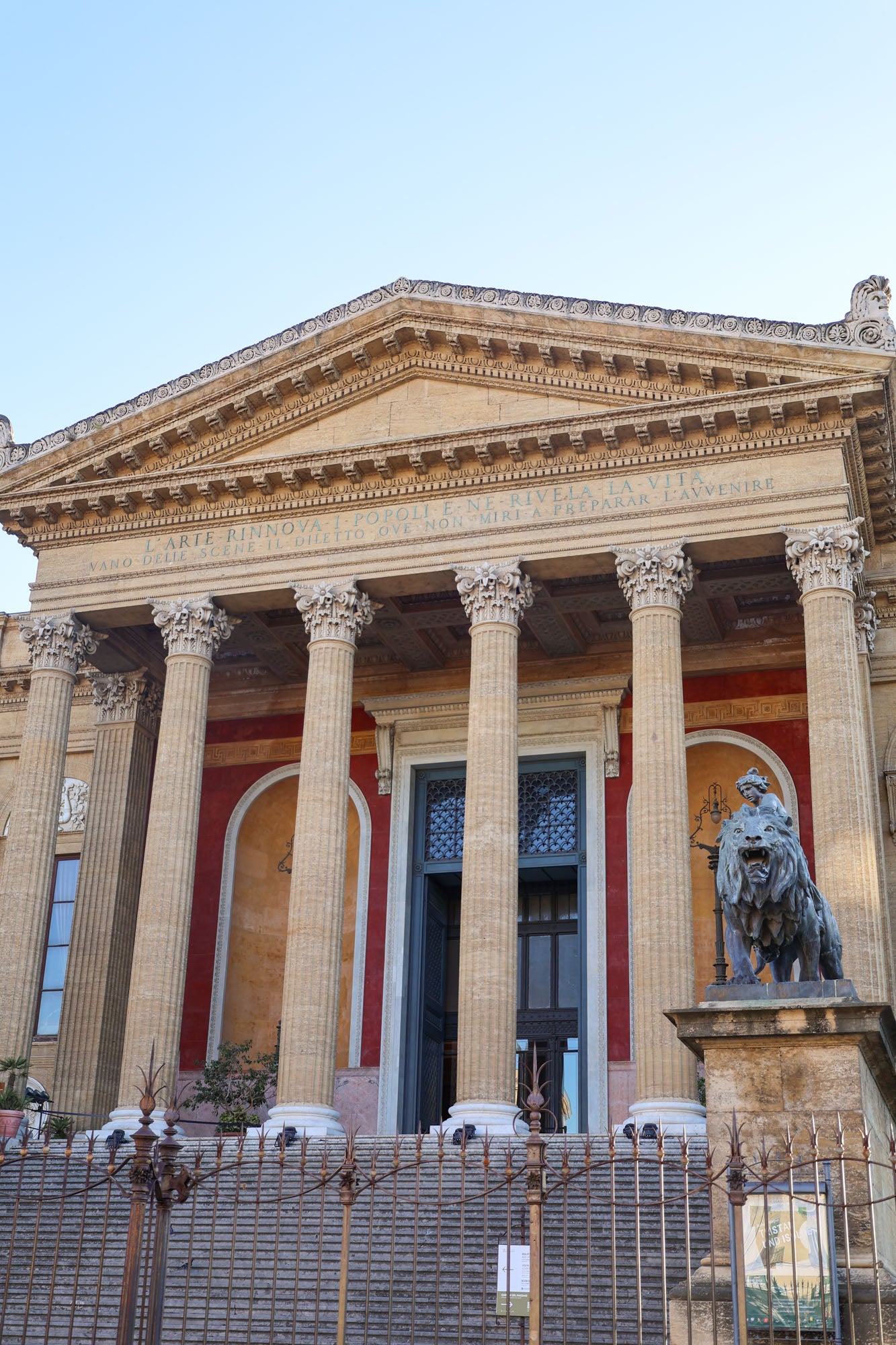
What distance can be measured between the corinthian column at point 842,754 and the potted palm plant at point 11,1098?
448 inches

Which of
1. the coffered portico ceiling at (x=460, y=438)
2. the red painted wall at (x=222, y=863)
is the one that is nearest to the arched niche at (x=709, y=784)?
the coffered portico ceiling at (x=460, y=438)

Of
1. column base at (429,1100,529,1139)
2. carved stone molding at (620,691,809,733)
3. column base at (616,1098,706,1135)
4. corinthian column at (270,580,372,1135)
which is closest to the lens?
column base at (616,1098,706,1135)

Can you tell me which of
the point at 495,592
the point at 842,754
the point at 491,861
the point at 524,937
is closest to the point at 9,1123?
the point at 491,861

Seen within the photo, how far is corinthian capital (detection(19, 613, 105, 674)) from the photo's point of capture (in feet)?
83.5

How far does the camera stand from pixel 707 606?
2611 cm

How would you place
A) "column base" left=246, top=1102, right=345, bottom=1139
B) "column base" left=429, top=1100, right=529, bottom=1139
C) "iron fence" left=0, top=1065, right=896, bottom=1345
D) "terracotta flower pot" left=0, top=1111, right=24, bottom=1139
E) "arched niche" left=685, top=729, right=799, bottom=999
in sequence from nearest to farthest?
"iron fence" left=0, top=1065, right=896, bottom=1345 → "column base" left=429, top=1100, right=529, bottom=1139 → "terracotta flower pot" left=0, top=1111, right=24, bottom=1139 → "column base" left=246, top=1102, right=345, bottom=1139 → "arched niche" left=685, top=729, right=799, bottom=999

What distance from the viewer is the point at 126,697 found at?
27.6m

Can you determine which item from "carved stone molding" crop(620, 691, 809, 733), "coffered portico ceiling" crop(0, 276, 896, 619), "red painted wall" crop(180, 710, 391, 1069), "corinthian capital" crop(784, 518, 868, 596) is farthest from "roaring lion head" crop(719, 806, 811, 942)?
"red painted wall" crop(180, 710, 391, 1069)

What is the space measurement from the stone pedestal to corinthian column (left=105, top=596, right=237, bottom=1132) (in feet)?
42.5

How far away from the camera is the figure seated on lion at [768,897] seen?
11.4 m

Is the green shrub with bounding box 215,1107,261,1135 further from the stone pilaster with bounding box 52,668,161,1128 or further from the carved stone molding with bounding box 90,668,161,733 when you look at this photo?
the carved stone molding with bounding box 90,668,161,733

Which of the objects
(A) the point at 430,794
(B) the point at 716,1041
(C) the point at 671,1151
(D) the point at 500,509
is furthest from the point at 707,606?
(B) the point at 716,1041

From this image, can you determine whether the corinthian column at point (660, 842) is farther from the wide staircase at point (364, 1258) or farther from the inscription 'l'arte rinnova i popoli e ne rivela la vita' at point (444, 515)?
the wide staircase at point (364, 1258)

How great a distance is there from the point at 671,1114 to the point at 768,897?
925 centimetres
